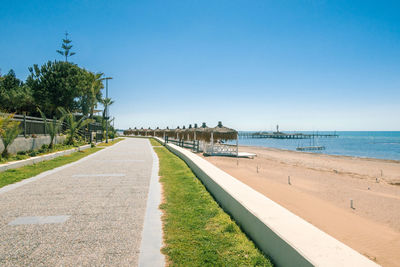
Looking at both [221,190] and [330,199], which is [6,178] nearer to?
[221,190]

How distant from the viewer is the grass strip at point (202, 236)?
10.1 feet

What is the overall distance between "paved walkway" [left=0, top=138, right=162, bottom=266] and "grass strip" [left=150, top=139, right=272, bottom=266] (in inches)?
21.1

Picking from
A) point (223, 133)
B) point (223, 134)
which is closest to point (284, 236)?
point (223, 133)

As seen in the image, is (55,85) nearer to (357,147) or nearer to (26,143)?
(26,143)

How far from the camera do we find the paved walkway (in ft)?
10.3

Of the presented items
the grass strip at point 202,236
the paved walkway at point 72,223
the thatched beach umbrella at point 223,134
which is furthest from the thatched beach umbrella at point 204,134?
the grass strip at point 202,236

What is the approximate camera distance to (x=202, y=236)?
3.78 m

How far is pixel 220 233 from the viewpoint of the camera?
3.89 meters

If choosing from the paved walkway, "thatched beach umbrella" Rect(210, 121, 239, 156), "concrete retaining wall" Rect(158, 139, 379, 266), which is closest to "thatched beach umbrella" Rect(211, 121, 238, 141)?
"thatched beach umbrella" Rect(210, 121, 239, 156)

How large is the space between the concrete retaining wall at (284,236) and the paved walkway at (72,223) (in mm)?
1669

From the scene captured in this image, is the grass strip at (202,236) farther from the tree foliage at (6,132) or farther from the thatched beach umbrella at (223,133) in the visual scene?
the thatched beach umbrella at (223,133)

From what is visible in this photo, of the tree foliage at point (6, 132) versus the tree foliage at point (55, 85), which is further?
the tree foliage at point (55, 85)

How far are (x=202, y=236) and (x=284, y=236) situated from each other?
143 cm

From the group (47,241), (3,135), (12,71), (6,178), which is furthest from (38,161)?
(12,71)
